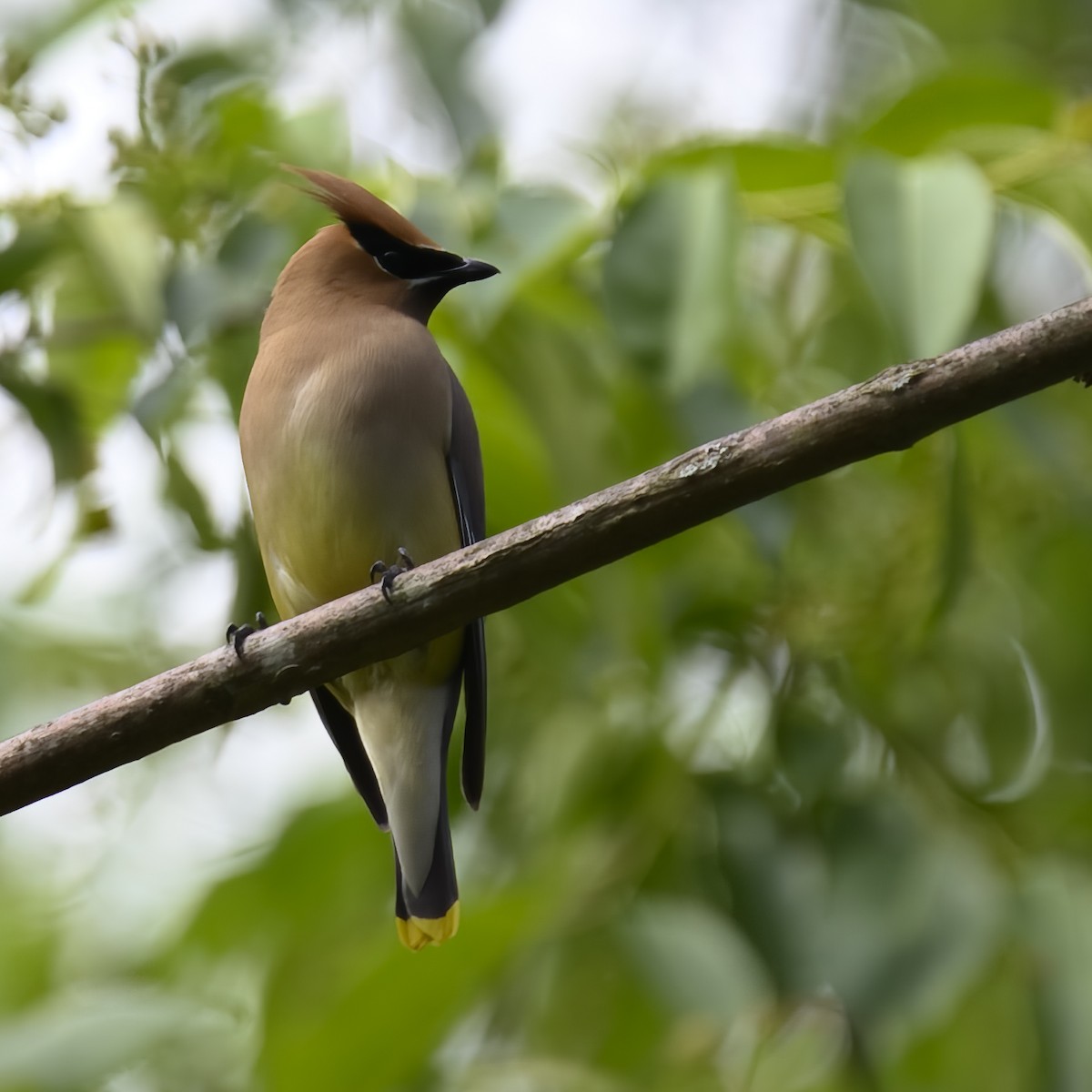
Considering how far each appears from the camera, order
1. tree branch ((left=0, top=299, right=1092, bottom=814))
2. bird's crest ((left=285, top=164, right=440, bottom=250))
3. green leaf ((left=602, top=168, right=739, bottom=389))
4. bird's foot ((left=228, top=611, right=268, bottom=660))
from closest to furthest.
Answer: tree branch ((left=0, top=299, right=1092, bottom=814)) < bird's foot ((left=228, top=611, right=268, bottom=660)) < green leaf ((left=602, top=168, right=739, bottom=389)) < bird's crest ((left=285, top=164, right=440, bottom=250))

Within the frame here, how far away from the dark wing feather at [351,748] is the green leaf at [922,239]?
1.38 meters

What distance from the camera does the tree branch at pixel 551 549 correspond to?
2.00 m

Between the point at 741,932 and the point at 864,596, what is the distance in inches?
26.6

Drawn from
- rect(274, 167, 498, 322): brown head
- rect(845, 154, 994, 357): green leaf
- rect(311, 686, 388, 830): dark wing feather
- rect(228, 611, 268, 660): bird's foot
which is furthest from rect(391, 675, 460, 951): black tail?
rect(845, 154, 994, 357): green leaf

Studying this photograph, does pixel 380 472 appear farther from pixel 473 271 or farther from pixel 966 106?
pixel 966 106

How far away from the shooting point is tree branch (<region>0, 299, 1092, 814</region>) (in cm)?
200

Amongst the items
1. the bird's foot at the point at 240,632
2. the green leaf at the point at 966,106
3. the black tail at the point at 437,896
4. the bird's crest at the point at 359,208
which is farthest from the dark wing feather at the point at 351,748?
the green leaf at the point at 966,106

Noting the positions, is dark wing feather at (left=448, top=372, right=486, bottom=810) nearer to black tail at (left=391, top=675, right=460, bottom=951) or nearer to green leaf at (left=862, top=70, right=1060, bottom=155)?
black tail at (left=391, top=675, right=460, bottom=951)

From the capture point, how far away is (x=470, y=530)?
123 inches

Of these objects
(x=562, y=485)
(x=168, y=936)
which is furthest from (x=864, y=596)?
(x=168, y=936)

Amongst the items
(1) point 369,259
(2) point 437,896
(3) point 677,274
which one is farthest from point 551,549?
(1) point 369,259

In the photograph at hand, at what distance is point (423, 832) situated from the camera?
3.13 meters

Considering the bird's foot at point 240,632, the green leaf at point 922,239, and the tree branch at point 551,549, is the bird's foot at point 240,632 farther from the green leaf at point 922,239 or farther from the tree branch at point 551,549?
the green leaf at point 922,239

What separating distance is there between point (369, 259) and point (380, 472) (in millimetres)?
514
